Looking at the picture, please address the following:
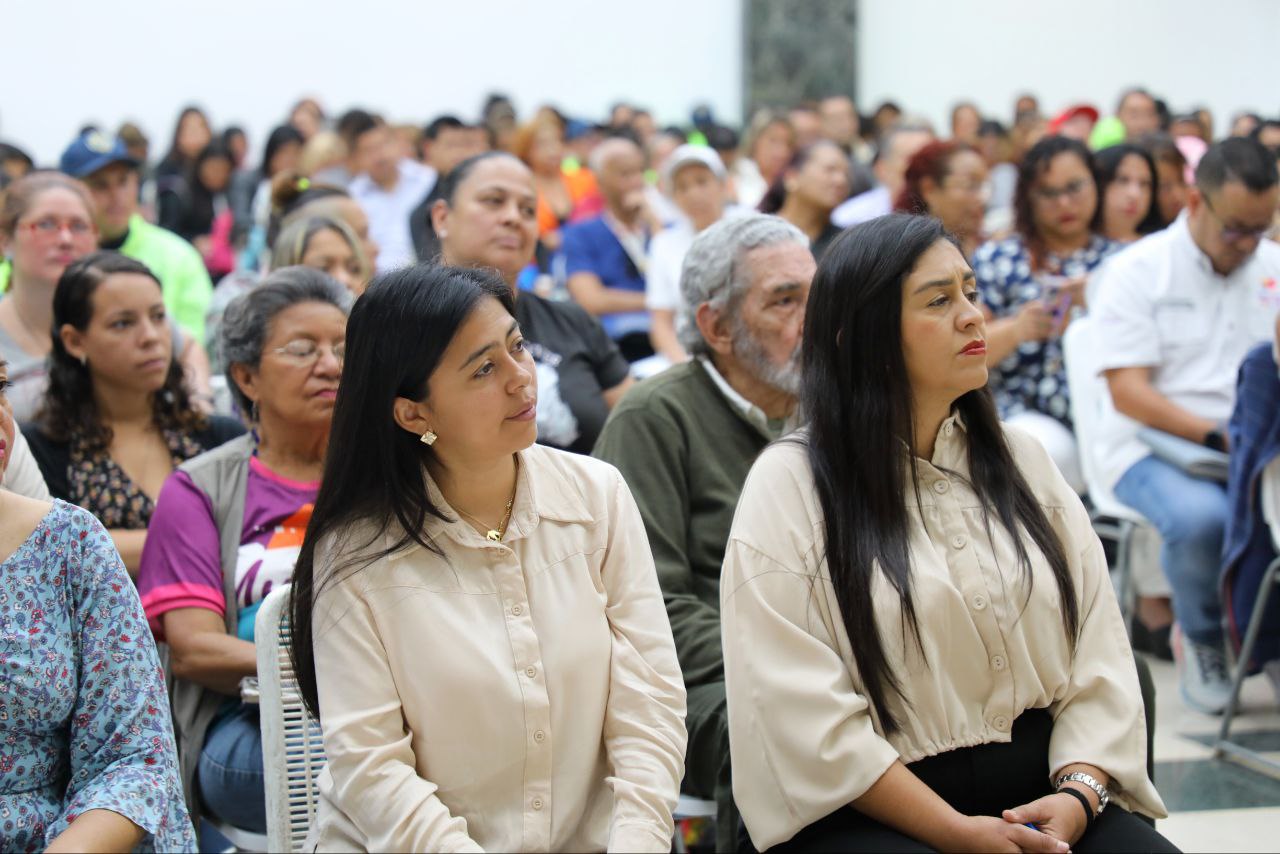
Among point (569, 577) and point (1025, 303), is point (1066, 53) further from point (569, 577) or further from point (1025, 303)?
point (569, 577)

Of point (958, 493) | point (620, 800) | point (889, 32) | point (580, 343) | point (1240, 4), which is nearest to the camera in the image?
point (620, 800)

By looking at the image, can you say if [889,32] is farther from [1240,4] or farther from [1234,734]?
[1234,734]

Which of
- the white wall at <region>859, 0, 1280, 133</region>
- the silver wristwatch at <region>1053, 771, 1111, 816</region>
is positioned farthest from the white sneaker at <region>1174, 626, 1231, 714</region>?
the white wall at <region>859, 0, 1280, 133</region>

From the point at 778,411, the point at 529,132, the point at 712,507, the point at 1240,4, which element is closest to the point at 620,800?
the point at 712,507

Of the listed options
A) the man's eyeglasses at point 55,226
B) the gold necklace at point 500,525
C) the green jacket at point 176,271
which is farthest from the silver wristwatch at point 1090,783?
the green jacket at point 176,271

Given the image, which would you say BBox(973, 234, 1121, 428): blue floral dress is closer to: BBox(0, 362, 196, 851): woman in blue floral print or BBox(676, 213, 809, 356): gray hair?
BBox(676, 213, 809, 356): gray hair

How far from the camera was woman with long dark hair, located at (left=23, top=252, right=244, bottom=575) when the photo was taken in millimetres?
2645

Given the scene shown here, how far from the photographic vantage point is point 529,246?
3297 mm

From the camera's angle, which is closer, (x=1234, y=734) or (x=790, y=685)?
(x=790, y=685)

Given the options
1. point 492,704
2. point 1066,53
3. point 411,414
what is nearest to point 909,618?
point 492,704

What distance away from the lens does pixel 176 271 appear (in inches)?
184

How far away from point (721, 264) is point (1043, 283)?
1.95m

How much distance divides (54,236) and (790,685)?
8.10 ft

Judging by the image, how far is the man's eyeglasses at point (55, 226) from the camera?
344 centimetres
